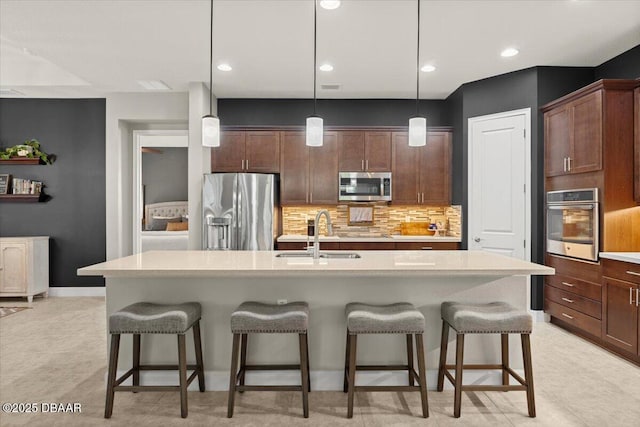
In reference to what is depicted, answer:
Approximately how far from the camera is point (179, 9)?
3.24 m

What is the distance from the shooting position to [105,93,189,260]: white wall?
554 centimetres

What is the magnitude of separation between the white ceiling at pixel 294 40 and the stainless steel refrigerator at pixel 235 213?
1.21 meters

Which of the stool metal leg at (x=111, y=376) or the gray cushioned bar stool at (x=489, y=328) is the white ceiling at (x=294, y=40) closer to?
the gray cushioned bar stool at (x=489, y=328)

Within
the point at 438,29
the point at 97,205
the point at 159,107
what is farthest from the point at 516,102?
the point at 97,205

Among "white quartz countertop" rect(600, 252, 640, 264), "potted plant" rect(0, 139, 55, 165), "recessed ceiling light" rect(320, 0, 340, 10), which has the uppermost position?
"recessed ceiling light" rect(320, 0, 340, 10)

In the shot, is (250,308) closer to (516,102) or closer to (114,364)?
(114,364)

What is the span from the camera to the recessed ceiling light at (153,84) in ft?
16.4

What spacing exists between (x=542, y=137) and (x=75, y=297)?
6147 millimetres

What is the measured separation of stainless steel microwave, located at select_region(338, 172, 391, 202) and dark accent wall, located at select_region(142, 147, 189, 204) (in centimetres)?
297

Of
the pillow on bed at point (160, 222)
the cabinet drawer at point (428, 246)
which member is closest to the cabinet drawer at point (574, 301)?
the cabinet drawer at point (428, 246)

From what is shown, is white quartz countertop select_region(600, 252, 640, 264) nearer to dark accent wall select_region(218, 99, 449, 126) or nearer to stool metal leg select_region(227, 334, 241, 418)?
dark accent wall select_region(218, 99, 449, 126)

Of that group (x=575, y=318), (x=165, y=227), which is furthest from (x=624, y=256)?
(x=165, y=227)

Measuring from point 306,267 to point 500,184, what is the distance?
3.20m

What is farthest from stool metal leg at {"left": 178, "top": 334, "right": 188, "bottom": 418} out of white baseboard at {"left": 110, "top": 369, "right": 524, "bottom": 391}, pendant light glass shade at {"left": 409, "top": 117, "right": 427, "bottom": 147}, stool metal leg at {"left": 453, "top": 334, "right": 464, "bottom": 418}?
pendant light glass shade at {"left": 409, "top": 117, "right": 427, "bottom": 147}
